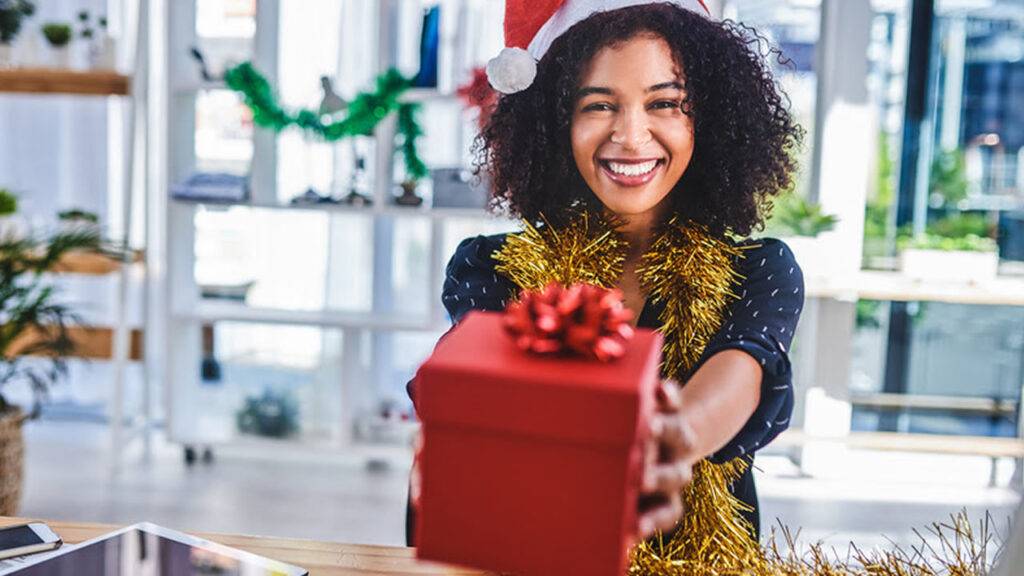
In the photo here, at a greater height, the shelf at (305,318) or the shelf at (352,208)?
the shelf at (352,208)

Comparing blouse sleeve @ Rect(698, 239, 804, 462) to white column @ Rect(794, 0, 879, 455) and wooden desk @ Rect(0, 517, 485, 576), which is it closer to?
wooden desk @ Rect(0, 517, 485, 576)

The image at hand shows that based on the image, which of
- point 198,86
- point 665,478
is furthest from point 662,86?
point 198,86

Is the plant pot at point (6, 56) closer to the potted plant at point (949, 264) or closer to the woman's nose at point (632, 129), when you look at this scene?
the woman's nose at point (632, 129)

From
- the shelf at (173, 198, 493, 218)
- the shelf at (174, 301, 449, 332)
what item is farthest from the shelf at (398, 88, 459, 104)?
the shelf at (174, 301, 449, 332)

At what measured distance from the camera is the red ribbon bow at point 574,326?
60 centimetres

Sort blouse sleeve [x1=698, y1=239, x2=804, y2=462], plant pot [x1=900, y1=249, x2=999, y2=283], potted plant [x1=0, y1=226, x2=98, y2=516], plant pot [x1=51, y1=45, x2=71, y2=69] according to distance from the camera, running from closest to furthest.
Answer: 1. blouse sleeve [x1=698, y1=239, x2=804, y2=462]
2. potted plant [x1=0, y1=226, x2=98, y2=516]
3. plant pot [x1=900, y1=249, x2=999, y2=283]
4. plant pot [x1=51, y1=45, x2=71, y2=69]

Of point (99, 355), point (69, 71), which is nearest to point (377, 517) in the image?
point (99, 355)

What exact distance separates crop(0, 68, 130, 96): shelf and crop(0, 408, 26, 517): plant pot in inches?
46.3

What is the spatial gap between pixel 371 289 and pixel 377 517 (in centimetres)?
97

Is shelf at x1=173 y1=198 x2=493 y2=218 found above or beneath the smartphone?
above

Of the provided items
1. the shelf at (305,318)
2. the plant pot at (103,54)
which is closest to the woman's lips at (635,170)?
the shelf at (305,318)

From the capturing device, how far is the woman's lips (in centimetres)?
93

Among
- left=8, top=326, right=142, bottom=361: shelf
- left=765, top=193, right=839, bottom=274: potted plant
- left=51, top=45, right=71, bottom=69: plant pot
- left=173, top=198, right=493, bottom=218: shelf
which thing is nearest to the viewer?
left=765, top=193, right=839, bottom=274: potted plant

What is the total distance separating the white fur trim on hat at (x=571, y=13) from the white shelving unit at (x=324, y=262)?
2111mm
